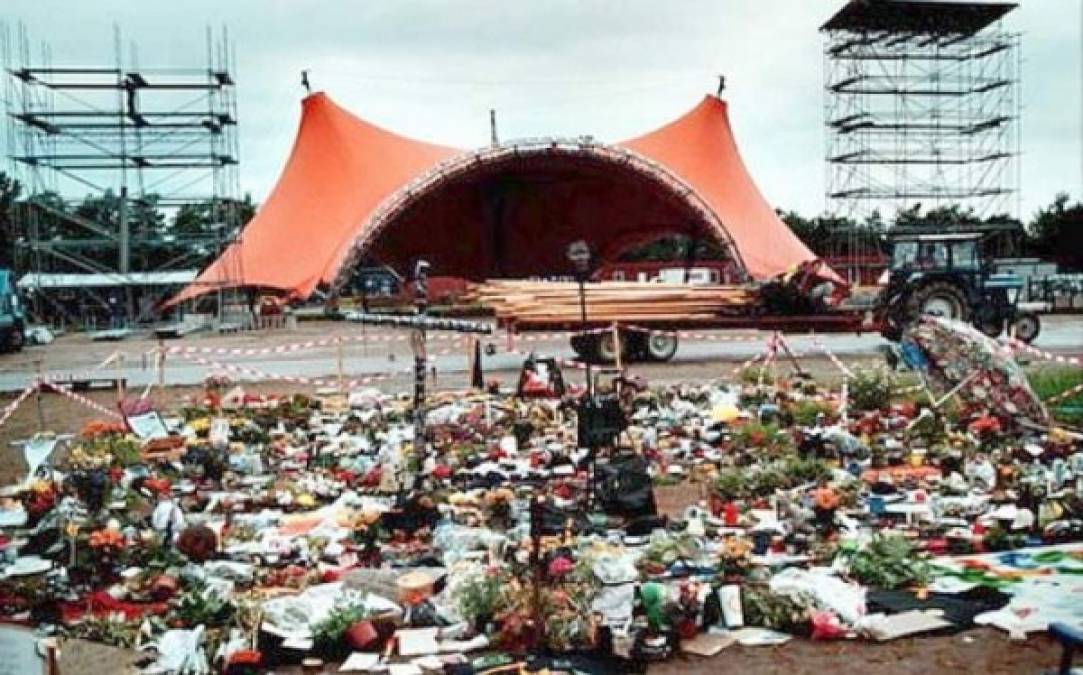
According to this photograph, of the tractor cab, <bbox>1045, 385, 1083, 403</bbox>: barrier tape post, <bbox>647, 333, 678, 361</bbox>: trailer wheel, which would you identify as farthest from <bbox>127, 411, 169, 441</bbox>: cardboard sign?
the tractor cab

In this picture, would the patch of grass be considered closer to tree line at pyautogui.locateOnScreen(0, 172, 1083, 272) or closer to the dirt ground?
the dirt ground

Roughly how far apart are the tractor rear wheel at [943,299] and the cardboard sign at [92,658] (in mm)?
16370

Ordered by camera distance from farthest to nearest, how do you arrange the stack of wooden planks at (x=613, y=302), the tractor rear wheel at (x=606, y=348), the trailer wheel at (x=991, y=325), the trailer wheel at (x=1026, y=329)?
the trailer wheel at (x=1026, y=329) < the trailer wheel at (x=991, y=325) < the stack of wooden planks at (x=613, y=302) < the tractor rear wheel at (x=606, y=348)

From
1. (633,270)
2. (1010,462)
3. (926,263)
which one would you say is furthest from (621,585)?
(633,270)

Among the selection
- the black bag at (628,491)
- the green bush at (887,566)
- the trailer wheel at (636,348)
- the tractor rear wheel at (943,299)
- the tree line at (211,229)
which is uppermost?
the tree line at (211,229)

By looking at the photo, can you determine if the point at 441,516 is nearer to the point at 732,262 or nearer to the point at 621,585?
the point at 621,585

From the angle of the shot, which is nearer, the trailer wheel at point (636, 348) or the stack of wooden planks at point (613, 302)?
the stack of wooden planks at point (613, 302)

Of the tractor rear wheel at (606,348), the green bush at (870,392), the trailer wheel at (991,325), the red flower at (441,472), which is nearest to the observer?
the red flower at (441,472)

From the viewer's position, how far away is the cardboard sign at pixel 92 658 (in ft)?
18.0

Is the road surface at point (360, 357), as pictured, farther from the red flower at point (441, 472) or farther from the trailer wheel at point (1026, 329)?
the red flower at point (441, 472)

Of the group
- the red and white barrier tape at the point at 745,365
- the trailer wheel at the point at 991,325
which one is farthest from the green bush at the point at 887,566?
the trailer wheel at the point at 991,325

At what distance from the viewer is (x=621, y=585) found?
607cm

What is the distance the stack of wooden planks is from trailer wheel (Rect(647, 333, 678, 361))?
42 centimetres

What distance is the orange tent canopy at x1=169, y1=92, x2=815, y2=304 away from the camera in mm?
28641
